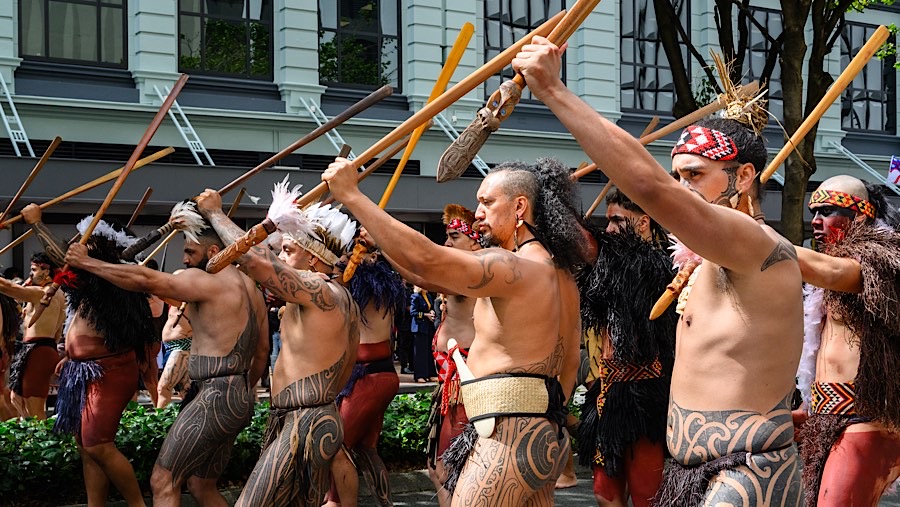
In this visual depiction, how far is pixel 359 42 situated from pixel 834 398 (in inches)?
767

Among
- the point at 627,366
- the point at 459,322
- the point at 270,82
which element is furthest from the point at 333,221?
the point at 270,82

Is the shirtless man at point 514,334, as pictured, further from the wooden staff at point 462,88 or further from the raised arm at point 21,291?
the raised arm at point 21,291

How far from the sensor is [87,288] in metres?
8.25

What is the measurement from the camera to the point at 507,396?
477 centimetres

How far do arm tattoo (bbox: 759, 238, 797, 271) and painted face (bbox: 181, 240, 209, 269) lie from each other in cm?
449

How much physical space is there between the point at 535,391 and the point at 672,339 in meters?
2.34

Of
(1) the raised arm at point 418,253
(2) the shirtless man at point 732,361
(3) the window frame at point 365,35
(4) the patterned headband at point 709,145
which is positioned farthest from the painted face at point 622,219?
(3) the window frame at point 365,35

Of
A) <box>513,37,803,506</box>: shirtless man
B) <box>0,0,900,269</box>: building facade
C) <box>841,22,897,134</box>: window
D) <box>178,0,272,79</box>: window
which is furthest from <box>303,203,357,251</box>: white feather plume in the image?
<box>841,22,897,134</box>: window

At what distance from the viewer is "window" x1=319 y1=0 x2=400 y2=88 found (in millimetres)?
23312

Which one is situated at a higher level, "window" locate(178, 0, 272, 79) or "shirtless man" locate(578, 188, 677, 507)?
"window" locate(178, 0, 272, 79)

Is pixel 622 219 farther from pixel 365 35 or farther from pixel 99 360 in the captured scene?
pixel 365 35

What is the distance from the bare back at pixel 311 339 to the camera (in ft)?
21.1

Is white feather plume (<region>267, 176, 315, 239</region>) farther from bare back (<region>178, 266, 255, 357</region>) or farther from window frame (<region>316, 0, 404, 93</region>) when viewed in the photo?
window frame (<region>316, 0, 404, 93</region>)

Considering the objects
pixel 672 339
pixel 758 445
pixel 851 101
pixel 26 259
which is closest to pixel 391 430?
pixel 672 339
